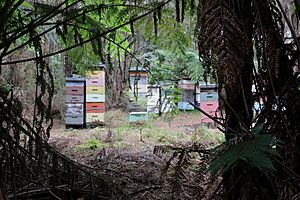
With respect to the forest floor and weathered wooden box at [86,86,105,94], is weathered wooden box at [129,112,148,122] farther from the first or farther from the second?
weathered wooden box at [86,86,105,94]

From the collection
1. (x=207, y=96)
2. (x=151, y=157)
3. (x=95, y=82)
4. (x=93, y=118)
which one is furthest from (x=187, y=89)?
(x=151, y=157)

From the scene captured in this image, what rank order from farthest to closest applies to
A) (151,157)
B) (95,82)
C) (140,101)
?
(95,82)
(140,101)
(151,157)

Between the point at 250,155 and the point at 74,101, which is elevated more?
the point at 250,155

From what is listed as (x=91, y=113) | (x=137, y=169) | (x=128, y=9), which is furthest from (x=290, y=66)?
(x=91, y=113)

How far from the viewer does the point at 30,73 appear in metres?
5.72

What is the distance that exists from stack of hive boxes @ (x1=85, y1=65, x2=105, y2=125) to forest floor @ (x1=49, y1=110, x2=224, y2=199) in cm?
22

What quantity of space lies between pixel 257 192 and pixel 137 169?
4.81 feet

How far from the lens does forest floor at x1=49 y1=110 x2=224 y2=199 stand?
3.10 ft

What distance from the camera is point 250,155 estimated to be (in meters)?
0.53

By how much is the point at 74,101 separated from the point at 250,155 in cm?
515

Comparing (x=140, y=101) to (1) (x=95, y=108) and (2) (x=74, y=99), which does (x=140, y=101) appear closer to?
(1) (x=95, y=108)

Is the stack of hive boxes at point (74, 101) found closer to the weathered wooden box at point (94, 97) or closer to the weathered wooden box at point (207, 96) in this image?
the weathered wooden box at point (94, 97)

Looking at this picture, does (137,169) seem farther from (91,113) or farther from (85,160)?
(91,113)

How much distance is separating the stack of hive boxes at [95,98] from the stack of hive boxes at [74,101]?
12 centimetres
